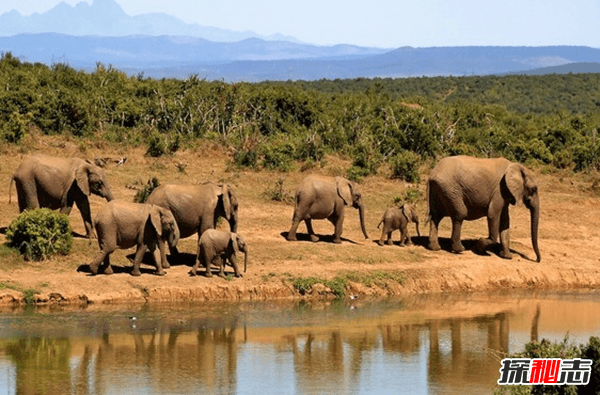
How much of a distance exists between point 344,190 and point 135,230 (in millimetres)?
6188

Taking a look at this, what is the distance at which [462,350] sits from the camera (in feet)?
68.8

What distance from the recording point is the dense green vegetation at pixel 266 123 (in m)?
36.8

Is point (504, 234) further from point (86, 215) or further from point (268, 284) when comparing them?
point (86, 215)

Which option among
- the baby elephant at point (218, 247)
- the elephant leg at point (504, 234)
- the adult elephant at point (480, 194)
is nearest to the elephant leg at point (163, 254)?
the baby elephant at point (218, 247)

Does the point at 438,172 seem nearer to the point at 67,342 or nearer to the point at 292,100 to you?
the point at 67,342

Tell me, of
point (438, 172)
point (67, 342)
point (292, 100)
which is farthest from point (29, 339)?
point (292, 100)

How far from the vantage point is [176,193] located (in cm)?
2505

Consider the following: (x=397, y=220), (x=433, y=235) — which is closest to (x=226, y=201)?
(x=397, y=220)

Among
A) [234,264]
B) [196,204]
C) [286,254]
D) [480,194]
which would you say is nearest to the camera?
[234,264]

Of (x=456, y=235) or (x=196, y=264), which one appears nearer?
(x=196, y=264)

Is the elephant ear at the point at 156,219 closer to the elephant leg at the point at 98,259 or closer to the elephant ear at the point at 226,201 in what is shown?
the elephant leg at the point at 98,259

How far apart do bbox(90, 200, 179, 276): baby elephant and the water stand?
1326mm

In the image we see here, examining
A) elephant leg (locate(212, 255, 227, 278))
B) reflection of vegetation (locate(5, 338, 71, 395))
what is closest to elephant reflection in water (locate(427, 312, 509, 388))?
elephant leg (locate(212, 255, 227, 278))

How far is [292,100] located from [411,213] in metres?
15.1
